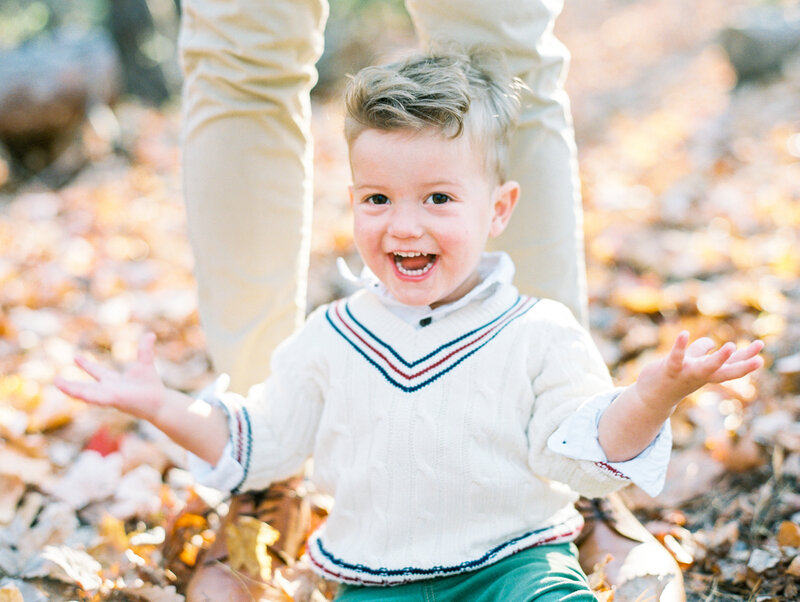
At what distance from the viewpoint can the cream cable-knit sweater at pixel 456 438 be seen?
142 centimetres

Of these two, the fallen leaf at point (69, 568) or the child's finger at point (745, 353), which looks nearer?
the child's finger at point (745, 353)

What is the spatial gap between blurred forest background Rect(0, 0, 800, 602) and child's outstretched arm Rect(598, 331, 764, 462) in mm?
335

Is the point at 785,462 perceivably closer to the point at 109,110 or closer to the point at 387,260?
the point at 387,260

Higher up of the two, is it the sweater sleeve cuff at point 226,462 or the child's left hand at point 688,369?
the child's left hand at point 688,369

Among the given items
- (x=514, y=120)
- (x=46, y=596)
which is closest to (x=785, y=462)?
(x=514, y=120)

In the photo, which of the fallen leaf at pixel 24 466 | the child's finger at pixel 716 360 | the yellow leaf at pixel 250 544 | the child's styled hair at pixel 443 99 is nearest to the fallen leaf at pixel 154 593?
the yellow leaf at pixel 250 544

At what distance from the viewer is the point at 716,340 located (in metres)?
2.33

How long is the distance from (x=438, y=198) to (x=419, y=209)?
43 mm

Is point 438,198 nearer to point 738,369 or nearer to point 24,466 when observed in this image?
point 738,369

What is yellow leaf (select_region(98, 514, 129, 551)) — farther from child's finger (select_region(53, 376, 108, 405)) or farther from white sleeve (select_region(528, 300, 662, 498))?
white sleeve (select_region(528, 300, 662, 498))

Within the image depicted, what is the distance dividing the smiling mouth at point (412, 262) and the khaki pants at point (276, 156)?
388 millimetres

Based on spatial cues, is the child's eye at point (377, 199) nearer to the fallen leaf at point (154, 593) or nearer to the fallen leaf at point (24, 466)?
the fallen leaf at point (154, 593)

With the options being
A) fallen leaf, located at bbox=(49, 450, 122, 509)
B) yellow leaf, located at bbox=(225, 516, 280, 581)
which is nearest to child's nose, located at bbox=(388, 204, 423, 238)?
yellow leaf, located at bbox=(225, 516, 280, 581)

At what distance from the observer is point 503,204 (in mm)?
1568
